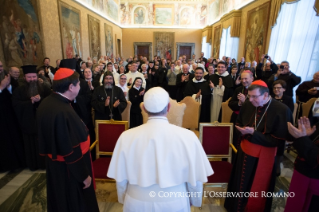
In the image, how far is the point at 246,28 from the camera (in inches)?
393

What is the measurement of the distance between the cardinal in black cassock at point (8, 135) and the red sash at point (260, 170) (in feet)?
13.3

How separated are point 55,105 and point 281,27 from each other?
8.14 metres

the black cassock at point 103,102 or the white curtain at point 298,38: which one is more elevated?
the white curtain at point 298,38

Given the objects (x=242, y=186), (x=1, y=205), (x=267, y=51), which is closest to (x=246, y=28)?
(x=267, y=51)

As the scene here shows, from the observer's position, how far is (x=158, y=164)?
1373mm

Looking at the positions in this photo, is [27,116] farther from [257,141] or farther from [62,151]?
[257,141]

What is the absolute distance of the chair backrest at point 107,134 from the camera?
3133 mm

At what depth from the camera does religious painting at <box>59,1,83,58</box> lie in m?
8.38

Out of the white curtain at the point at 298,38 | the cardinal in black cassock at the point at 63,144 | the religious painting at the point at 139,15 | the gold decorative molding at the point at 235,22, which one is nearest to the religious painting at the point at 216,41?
the gold decorative molding at the point at 235,22

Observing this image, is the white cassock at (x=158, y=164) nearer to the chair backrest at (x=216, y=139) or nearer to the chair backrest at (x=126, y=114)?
the chair backrest at (x=216, y=139)

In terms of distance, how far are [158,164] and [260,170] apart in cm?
157

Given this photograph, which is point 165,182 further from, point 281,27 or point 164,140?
point 281,27

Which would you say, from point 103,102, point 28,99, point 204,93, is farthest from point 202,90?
point 28,99

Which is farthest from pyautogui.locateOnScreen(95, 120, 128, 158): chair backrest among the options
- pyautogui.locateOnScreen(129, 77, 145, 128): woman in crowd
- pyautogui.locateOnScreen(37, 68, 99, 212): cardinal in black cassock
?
pyautogui.locateOnScreen(129, 77, 145, 128): woman in crowd
